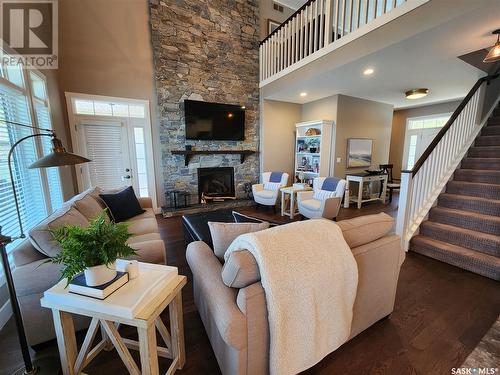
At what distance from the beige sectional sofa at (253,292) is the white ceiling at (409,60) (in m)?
2.32

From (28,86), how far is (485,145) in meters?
6.31

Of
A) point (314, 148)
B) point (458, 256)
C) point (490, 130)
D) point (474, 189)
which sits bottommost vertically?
point (458, 256)

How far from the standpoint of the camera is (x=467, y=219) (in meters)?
2.77

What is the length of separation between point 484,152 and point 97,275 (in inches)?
198

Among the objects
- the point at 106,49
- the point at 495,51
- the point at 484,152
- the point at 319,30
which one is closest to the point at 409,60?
the point at 495,51

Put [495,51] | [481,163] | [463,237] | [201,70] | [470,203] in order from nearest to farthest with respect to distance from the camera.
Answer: [495,51] → [463,237] → [470,203] → [481,163] → [201,70]

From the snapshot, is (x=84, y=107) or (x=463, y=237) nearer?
(x=463, y=237)

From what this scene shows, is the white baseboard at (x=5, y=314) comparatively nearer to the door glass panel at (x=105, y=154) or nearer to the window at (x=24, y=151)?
the window at (x=24, y=151)

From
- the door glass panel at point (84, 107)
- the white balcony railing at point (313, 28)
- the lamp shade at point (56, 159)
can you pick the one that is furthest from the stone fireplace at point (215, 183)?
the lamp shade at point (56, 159)

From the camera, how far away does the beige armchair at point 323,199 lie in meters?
3.59

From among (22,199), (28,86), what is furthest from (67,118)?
(22,199)

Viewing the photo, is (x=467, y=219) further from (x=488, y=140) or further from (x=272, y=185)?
(x=272, y=185)

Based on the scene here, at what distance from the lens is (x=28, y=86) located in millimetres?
2363

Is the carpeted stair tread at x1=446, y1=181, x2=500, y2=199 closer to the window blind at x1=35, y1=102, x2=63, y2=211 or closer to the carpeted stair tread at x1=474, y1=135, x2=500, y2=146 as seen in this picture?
the carpeted stair tread at x1=474, y1=135, x2=500, y2=146
